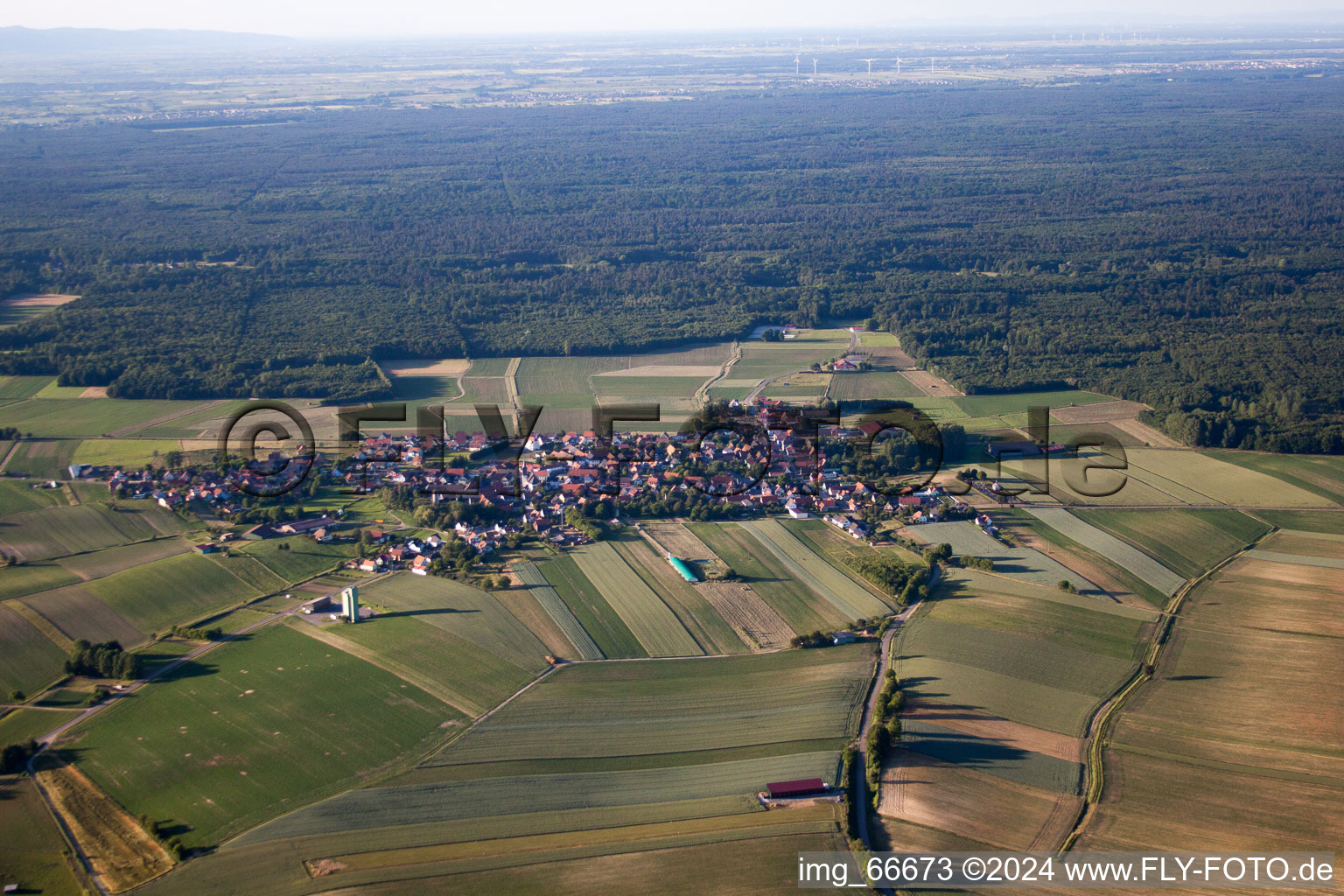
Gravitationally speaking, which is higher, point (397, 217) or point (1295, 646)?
point (397, 217)

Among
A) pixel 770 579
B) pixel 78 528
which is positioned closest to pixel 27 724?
pixel 78 528

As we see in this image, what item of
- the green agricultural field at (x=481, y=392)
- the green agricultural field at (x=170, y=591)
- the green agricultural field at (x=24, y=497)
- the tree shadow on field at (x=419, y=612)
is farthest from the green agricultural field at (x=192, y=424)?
the tree shadow on field at (x=419, y=612)

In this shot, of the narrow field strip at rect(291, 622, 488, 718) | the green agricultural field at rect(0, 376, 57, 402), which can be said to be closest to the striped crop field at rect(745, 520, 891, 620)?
the narrow field strip at rect(291, 622, 488, 718)

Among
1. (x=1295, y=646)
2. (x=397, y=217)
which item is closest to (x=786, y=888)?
(x=1295, y=646)

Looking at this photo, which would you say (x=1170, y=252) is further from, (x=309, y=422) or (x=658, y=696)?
(x=658, y=696)

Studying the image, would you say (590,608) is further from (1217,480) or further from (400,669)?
(1217,480)

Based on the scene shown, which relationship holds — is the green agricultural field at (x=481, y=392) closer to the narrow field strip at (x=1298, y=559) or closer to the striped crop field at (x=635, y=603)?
the striped crop field at (x=635, y=603)
